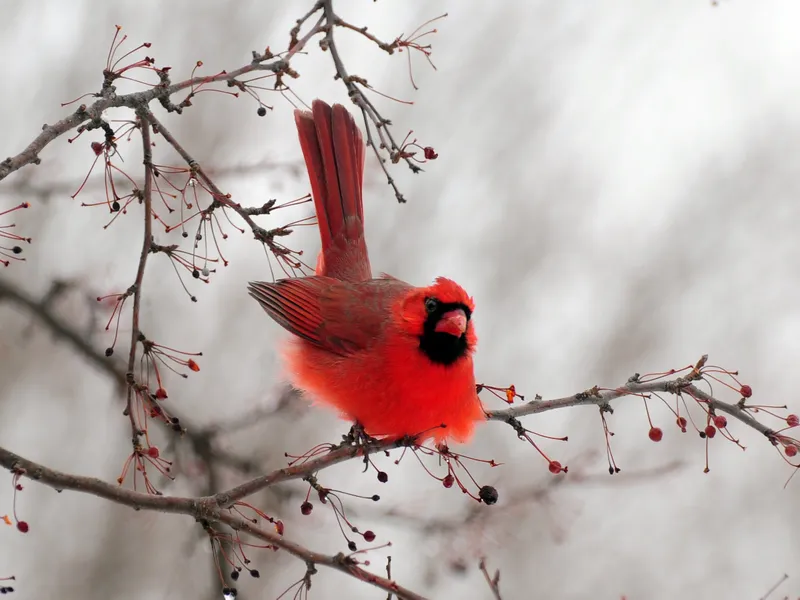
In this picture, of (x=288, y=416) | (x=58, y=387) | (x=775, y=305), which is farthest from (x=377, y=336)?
(x=775, y=305)

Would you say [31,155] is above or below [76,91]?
below

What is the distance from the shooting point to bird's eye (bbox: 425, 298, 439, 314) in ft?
10.7

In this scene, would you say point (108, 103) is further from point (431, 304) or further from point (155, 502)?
point (431, 304)

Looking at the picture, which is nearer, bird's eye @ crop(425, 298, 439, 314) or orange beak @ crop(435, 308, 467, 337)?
orange beak @ crop(435, 308, 467, 337)

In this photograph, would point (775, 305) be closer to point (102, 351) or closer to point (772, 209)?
point (772, 209)

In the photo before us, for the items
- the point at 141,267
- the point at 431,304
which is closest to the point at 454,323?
the point at 431,304

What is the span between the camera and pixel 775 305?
5.64m

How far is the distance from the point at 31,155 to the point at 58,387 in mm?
2882

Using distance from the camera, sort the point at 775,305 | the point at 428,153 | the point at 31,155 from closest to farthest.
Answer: the point at 31,155 → the point at 428,153 → the point at 775,305

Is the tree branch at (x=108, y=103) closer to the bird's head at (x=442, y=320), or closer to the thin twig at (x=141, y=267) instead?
the thin twig at (x=141, y=267)

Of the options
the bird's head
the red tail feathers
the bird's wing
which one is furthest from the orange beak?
the red tail feathers

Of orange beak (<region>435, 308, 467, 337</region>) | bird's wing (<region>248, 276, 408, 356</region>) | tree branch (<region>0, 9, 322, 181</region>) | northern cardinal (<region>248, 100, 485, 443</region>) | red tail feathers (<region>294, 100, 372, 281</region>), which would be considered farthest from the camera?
red tail feathers (<region>294, 100, 372, 281</region>)

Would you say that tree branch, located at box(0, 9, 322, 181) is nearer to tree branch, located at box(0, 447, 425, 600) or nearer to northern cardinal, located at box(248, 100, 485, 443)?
tree branch, located at box(0, 447, 425, 600)

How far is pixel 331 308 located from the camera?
382 cm
